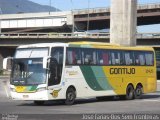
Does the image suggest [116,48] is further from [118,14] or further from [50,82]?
[118,14]

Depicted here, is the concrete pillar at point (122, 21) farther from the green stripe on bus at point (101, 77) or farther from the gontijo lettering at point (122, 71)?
the green stripe on bus at point (101, 77)

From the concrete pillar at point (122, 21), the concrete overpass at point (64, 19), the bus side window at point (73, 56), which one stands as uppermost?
the concrete overpass at point (64, 19)

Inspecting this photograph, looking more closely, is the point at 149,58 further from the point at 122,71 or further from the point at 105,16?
the point at 105,16

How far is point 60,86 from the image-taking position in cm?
2533

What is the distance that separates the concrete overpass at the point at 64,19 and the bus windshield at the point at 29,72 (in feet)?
292

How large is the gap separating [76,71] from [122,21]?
2389 centimetres

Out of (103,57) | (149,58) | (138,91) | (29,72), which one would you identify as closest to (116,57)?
(103,57)

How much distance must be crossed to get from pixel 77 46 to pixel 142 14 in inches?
3478

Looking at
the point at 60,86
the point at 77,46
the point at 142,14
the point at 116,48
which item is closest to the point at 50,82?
the point at 60,86

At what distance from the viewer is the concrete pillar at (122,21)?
→ 49.7 m

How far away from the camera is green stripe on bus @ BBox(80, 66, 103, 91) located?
27.3 m

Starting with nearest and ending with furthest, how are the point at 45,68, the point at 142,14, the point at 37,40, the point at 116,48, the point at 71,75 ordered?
the point at 45,68 → the point at 71,75 → the point at 116,48 → the point at 37,40 → the point at 142,14

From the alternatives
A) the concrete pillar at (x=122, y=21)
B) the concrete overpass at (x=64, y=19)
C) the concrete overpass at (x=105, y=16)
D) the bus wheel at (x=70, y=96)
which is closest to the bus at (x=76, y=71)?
the bus wheel at (x=70, y=96)

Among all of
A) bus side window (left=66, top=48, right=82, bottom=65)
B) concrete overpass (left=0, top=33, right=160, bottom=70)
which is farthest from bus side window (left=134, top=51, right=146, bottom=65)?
concrete overpass (left=0, top=33, right=160, bottom=70)
